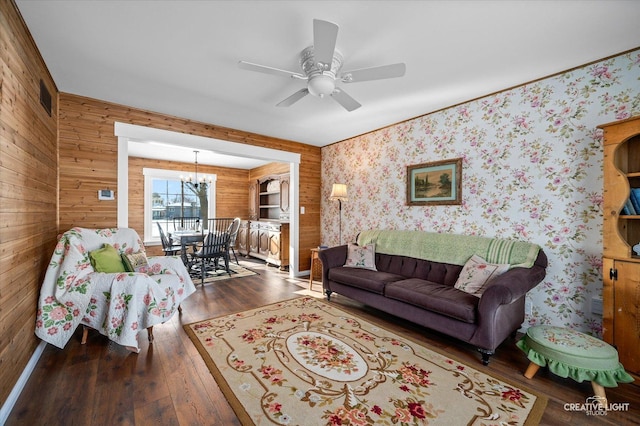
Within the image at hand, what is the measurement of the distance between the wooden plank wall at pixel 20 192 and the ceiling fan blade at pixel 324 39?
1907 millimetres

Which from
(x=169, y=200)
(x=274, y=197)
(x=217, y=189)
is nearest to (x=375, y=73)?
(x=274, y=197)

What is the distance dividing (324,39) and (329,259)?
8.97 ft

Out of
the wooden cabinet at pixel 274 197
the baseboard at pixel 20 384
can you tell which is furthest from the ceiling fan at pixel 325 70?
the wooden cabinet at pixel 274 197

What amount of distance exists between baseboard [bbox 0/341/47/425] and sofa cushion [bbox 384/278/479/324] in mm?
2991

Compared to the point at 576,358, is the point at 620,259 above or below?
above

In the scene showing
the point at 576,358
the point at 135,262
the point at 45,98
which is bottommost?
the point at 576,358

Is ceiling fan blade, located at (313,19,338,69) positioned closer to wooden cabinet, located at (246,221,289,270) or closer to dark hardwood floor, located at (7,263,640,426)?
dark hardwood floor, located at (7,263,640,426)

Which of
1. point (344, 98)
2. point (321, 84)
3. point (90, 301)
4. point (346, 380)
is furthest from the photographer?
point (344, 98)

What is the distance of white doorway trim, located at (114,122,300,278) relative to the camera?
3395mm

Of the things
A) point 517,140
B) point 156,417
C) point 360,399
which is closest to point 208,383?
point 156,417

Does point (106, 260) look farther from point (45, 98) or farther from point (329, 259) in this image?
point (329, 259)

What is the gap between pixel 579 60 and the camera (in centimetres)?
239

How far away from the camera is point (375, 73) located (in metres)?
2.06

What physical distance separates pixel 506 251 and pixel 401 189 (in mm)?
1607
